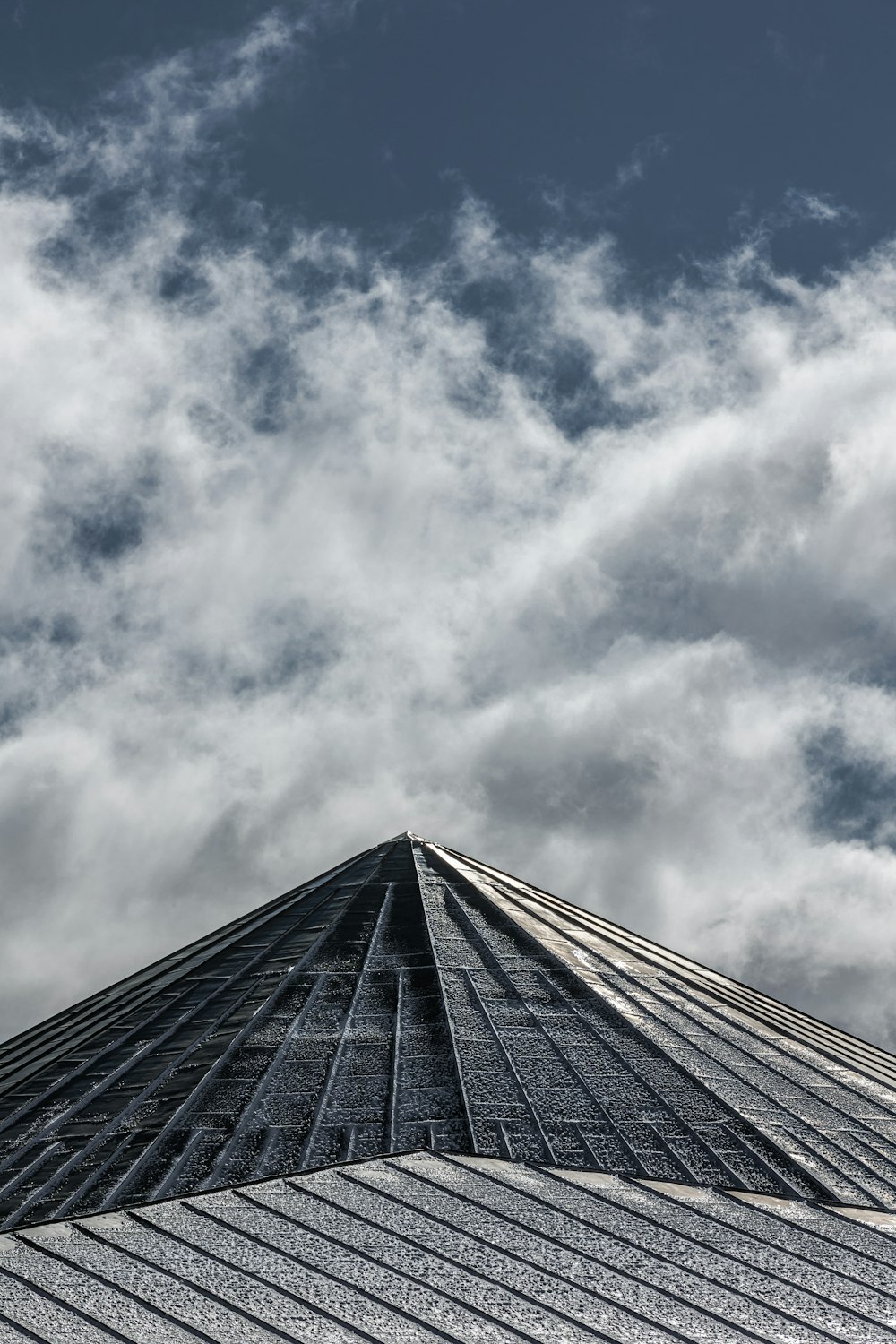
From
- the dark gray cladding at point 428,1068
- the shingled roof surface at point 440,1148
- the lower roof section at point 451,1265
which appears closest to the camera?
the lower roof section at point 451,1265

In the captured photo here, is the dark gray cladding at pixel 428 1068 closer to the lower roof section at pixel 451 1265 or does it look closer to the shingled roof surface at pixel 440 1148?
the shingled roof surface at pixel 440 1148

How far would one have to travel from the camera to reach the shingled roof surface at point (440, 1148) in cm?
1244

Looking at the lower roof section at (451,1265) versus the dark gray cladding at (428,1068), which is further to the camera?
the dark gray cladding at (428,1068)

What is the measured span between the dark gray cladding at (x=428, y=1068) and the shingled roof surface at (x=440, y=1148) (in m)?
0.06

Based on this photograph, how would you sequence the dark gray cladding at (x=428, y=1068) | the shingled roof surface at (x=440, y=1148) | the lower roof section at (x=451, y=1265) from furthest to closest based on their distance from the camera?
the dark gray cladding at (x=428, y=1068) → the shingled roof surface at (x=440, y=1148) → the lower roof section at (x=451, y=1265)

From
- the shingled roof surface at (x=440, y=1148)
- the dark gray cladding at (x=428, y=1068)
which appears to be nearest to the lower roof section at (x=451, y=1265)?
the shingled roof surface at (x=440, y=1148)

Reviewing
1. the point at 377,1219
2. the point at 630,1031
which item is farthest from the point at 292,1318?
the point at 630,1031

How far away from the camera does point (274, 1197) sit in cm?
1470

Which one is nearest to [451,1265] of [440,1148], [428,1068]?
[440,1148]

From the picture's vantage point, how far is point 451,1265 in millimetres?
13164

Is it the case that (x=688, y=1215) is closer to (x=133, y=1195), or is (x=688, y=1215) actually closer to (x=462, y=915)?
(x=133, y=1195)

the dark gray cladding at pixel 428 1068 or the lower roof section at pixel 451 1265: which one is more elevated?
the dark gray cladding at pixel 428 1068

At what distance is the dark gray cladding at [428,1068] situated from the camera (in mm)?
16922

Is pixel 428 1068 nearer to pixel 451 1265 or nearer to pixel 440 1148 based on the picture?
pixel 440 1148
